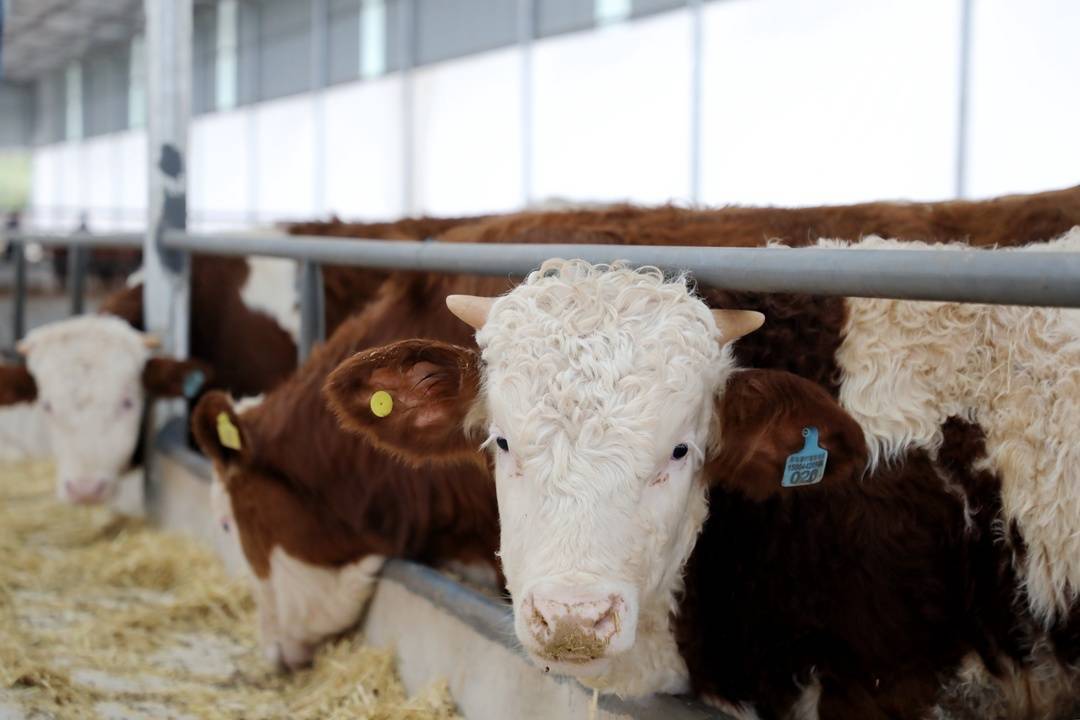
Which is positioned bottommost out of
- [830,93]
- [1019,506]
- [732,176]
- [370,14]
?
[1019,506]

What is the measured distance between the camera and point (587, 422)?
201 centimetres

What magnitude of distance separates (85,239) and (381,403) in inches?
187

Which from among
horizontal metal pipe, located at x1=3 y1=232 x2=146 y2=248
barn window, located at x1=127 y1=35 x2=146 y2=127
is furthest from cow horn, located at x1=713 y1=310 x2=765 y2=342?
barn window, located at x1=127 y1=35 x2=146 y2=127

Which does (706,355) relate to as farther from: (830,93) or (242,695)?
(830,93)

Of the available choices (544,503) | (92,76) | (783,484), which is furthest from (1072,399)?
(92,76)

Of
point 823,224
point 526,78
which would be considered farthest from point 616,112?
point 823,224

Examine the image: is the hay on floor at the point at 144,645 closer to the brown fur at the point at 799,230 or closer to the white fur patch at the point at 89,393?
the white fur patch at the point at 89,393

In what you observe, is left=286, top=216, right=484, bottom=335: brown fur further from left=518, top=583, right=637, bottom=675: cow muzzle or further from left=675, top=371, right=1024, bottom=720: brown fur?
left=518, top=583, right=637, bottom=675: cow muzzle

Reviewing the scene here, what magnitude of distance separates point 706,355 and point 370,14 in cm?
1732

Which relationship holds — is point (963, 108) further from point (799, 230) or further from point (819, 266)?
point (819, 266)

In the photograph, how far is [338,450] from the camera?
357 cm

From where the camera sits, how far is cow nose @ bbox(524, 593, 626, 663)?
185 centimetres

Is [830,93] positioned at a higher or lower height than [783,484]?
higher

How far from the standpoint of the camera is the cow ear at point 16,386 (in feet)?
16.7
